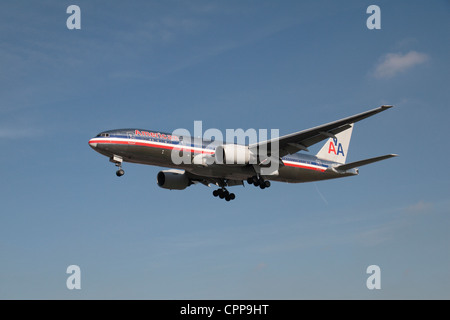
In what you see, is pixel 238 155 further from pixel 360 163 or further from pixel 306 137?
pixel 360 163

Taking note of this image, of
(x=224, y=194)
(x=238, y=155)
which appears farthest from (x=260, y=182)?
(x=224, y=194)

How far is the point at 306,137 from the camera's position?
44.8m

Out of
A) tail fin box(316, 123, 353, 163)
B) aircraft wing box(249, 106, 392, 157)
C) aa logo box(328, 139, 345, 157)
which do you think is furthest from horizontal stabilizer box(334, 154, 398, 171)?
aa logo box(328, 139, 345, 157)

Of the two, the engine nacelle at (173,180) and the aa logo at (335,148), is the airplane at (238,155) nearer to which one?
the engine nacelle at (173,180)

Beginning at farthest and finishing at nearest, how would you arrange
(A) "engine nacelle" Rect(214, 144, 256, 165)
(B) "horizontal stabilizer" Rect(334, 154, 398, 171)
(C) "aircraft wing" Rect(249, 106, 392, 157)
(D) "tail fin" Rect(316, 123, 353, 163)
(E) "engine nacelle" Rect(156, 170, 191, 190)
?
(D) "tail fin" Rect(316, 123, 353, 163) < (E) "engine nacelle" Rect(156, 170, 191, 190) < (A) "engine nacelle" Rect(214, 144, 256, 165) < (B) "horizontal stabilizer" Rect(334, 154, 398, 171) < (C) "aircraft wing" Rect(249, 106, 392, 157)

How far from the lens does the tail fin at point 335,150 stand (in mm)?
54906

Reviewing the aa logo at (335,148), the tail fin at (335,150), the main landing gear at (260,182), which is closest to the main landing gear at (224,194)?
the main landing gear at (260,182)

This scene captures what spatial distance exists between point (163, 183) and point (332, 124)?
18.4m

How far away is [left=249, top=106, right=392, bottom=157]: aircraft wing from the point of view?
40.6m

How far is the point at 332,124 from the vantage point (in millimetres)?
41188

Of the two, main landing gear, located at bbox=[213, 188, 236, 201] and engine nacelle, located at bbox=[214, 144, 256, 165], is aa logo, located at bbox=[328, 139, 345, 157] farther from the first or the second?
engine nacelle, located at bbox=[214, 144, 256, 165]

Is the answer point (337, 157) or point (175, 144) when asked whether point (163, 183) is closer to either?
point (175, 144)
